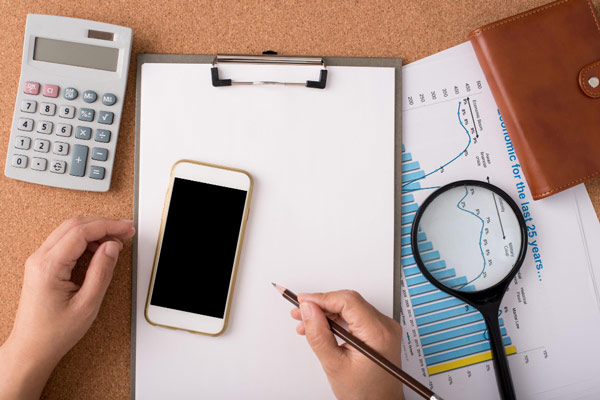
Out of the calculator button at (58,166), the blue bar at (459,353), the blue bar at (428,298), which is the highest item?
the calculator button at (58,166)

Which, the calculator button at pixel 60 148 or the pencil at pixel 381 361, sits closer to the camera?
the pencil at pixel 381 361

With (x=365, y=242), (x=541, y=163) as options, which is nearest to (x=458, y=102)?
(x=541, y=163)

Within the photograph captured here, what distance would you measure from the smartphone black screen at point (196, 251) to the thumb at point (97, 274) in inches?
2.9

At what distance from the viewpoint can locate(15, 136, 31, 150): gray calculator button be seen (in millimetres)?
701

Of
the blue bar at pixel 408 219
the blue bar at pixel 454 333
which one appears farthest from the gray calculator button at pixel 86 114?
the blue bar at pixel 454 333

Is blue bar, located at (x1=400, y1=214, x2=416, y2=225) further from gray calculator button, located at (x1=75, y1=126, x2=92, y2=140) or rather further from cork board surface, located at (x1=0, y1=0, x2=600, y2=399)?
gray calculator button, located at (x1=75, y1=126, x2=92, y2=140)

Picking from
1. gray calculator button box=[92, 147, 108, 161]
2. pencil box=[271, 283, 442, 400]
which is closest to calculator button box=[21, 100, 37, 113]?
gray calculator button box=[92, 147, 108, 161]

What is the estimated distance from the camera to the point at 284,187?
0.73 m

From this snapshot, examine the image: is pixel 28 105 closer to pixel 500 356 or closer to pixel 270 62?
pixel 270 62

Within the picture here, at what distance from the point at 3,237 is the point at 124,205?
19 cm

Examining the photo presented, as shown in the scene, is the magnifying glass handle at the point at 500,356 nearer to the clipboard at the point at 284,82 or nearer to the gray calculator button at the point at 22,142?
the clipboard at the point at 284,82

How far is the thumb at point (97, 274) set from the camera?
66 centimetres

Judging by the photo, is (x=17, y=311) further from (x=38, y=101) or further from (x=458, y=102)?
(x=458, y=102)

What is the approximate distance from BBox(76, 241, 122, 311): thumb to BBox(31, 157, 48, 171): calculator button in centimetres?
15
